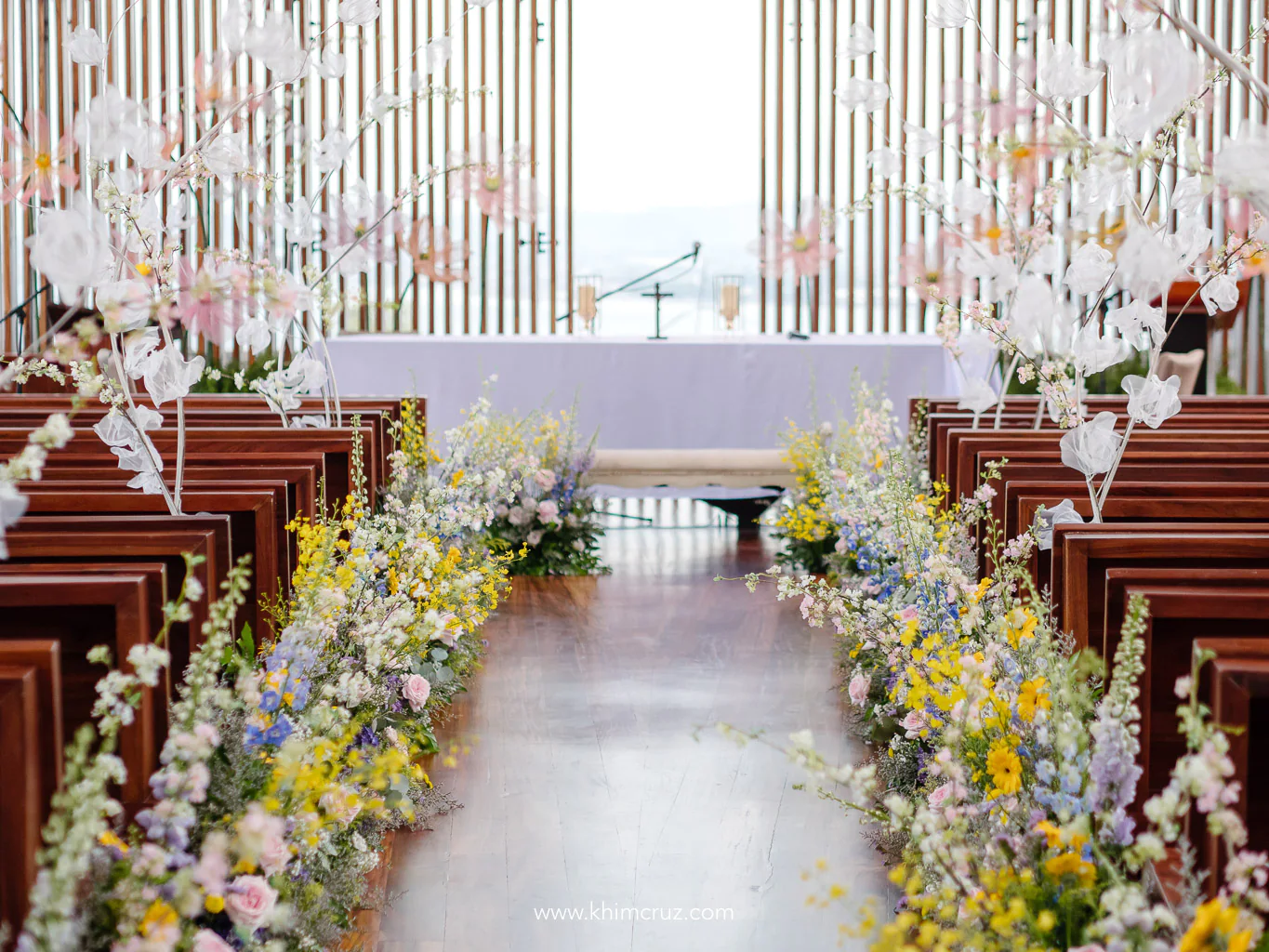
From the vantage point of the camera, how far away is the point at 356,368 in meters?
5.90

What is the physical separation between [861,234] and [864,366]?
2973 millimetres

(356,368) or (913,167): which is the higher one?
(913,167)

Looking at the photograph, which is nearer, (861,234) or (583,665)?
(583,665)

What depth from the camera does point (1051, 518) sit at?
2348mm

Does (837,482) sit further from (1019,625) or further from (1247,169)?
(1247,169)

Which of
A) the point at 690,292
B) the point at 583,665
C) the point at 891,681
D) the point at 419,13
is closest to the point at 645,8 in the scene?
the point at 419,13

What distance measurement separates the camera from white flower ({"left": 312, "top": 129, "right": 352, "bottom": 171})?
3520 millimetres

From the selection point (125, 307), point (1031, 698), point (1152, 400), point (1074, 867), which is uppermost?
point (125, 307)

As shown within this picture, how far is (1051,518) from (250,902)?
153 centimetres

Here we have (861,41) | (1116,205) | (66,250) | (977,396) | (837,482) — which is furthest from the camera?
(837,482)

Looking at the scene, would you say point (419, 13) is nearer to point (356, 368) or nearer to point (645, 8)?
point (645, 8)

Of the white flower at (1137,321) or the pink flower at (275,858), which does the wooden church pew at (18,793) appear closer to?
the pink flower at (275,858)

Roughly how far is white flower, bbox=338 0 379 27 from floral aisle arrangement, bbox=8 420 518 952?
94 centimetres

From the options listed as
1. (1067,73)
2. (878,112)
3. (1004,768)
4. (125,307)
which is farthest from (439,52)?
(878,112)
